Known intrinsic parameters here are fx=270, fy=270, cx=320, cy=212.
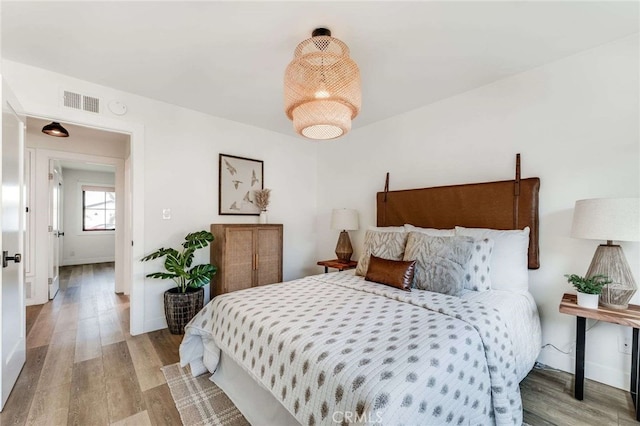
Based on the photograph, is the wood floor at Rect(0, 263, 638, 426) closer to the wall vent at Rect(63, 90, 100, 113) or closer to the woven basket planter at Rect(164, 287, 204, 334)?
the woven basket planter at Rect(164, 287, 204, 334)

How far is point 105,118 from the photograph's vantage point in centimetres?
262

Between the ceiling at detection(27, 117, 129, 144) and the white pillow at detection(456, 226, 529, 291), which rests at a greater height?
the ceiling at detection(27, 117, 129, 144)

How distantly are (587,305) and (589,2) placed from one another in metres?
1.86

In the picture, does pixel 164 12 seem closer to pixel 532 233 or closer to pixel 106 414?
pixel 106 414

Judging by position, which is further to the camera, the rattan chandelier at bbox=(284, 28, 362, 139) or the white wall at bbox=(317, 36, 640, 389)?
the white wall at bbox=(317, 36, 640, 389)

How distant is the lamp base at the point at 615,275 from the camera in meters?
1.71

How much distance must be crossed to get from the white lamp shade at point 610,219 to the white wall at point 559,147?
0.41 metres

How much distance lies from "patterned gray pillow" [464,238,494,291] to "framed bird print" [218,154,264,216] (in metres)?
2.66

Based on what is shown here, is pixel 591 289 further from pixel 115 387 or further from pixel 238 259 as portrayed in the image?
pixel 115 387

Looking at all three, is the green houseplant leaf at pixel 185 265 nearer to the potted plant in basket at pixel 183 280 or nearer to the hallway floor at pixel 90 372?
the potted plant in basket at pixel 183 280

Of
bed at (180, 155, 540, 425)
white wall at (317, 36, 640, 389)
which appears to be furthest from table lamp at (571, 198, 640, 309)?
bed at (180, 155, 540, 425)

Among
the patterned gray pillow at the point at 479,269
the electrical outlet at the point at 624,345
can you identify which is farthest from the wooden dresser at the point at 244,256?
the electrical outlet at the point at 624,345

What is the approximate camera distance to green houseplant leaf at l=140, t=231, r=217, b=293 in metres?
2.75

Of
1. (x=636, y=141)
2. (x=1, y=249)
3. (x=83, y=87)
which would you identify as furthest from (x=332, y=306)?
(x=83, y=87)
